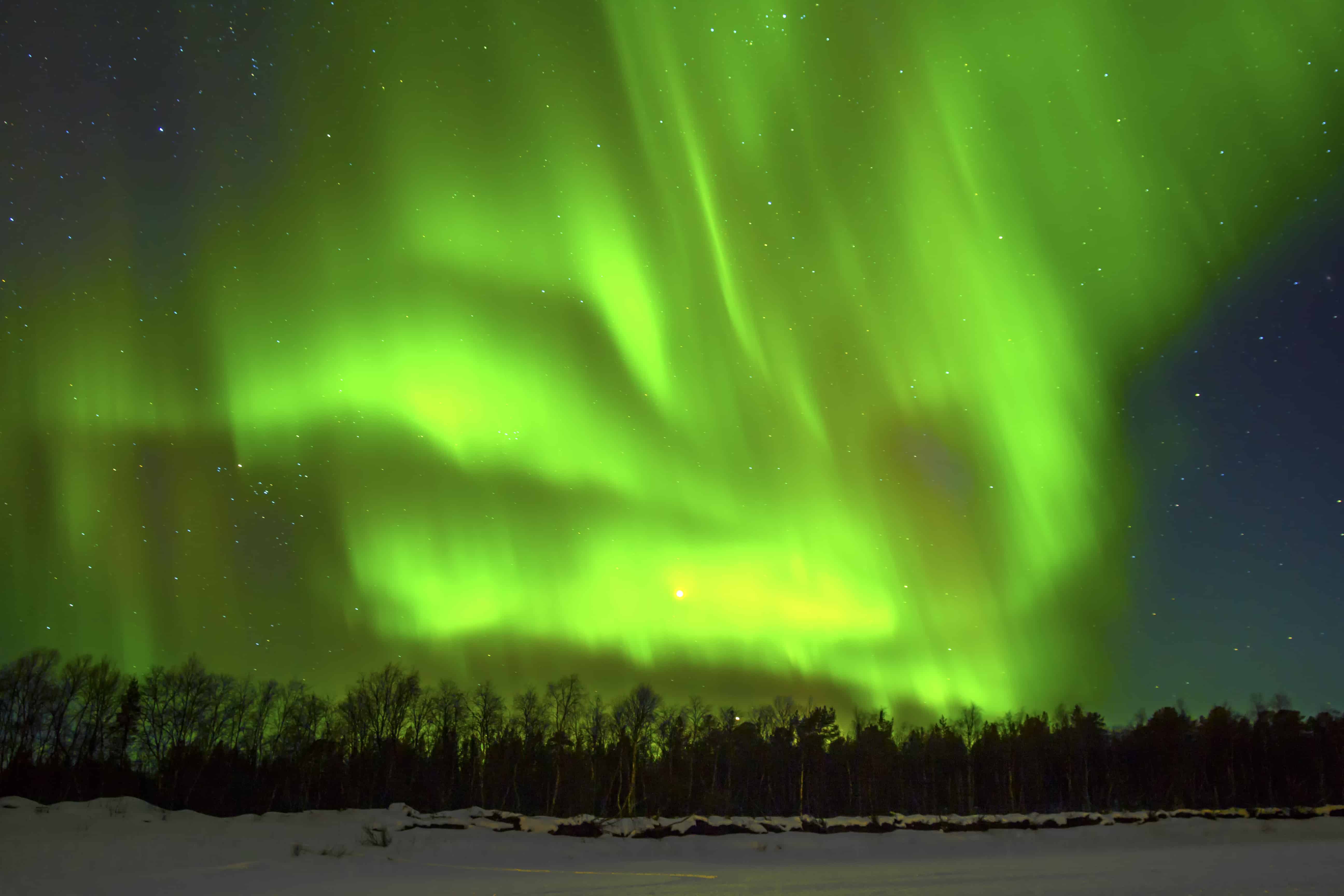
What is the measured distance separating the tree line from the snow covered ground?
80.1 ft

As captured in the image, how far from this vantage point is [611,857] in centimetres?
2641

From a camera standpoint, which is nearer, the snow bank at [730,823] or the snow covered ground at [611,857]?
the snow covered ground at [611,857]

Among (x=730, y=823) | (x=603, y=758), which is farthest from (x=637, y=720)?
(x=730, y=823)

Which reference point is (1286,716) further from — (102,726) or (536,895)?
(102,726)

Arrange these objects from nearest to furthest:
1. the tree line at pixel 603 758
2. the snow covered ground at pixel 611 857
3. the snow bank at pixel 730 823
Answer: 1. the snow covered ground at pixel 611 857
2. the snow bank at pixel 730 823
3. the tree line at pixel 603 758

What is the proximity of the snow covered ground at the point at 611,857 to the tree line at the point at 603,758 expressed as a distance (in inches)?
961

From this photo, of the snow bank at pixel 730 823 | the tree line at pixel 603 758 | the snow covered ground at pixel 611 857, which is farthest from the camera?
the tree line at pixel 603 758

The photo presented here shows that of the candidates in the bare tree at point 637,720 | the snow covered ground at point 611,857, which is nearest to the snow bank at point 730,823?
the snow covered ground at point 611,857

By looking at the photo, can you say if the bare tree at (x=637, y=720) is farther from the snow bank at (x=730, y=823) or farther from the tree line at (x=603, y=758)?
the snow bank at (x=730, y=823)

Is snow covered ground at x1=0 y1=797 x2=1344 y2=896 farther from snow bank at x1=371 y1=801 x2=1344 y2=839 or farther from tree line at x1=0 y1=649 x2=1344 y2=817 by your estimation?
tree line at x1=0 y1=649 x2=1344 y2=817

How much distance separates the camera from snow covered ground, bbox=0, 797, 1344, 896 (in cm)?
1680

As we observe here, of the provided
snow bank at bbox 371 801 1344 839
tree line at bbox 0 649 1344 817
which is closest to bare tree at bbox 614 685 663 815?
tree line at bbox 0 649 1344 817

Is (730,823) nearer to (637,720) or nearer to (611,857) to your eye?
(611,857)

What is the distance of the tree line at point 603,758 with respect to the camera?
6450 cm
